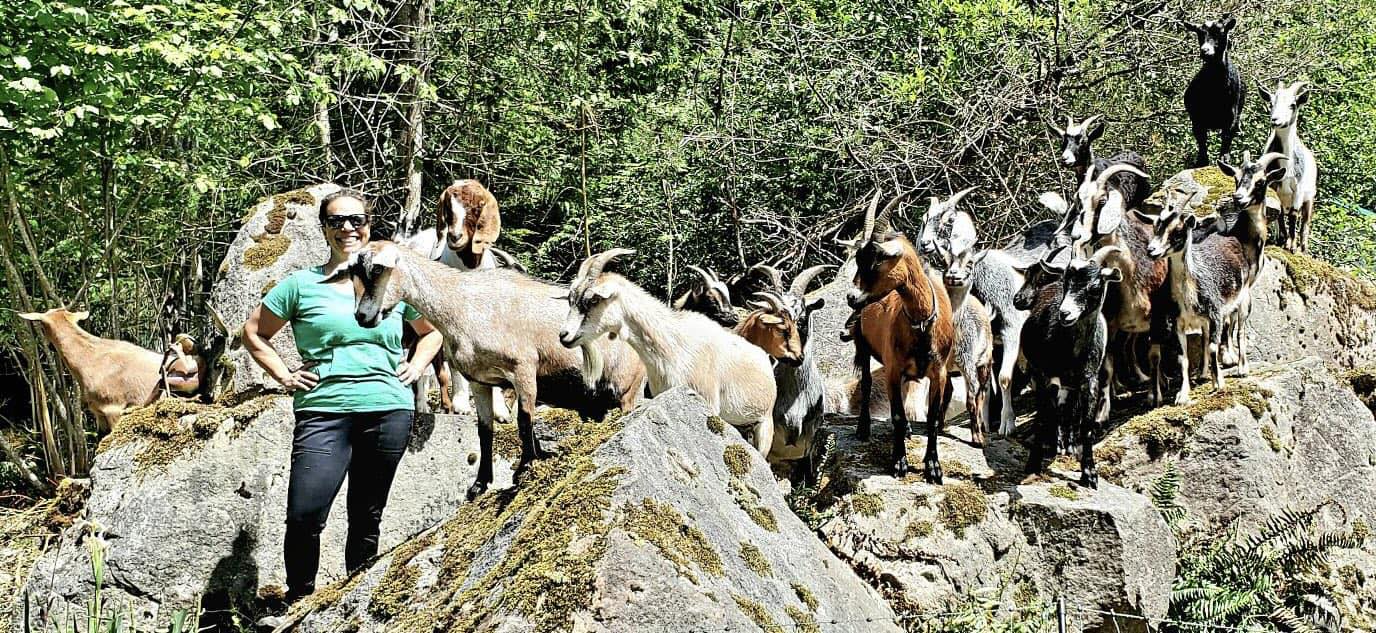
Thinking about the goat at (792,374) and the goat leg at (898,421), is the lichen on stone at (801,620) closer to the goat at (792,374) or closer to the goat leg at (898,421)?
the goat leg at (898,421)

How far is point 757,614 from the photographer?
13.2ft

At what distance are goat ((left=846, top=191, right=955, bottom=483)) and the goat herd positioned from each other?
11 mm

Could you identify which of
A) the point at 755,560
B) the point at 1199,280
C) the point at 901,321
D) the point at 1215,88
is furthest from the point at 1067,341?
the point at 1215,88

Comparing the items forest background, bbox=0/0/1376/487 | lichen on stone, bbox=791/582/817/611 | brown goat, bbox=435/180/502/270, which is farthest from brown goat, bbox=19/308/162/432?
lichen on stone, bbox=791/582/817/611

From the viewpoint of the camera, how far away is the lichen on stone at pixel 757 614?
3.99 metres

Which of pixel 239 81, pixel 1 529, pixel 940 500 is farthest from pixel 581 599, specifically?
pixel 1 529

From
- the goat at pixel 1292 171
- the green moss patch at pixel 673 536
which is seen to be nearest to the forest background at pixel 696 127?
the goat at pixel 1292 171

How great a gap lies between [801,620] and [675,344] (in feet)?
6.25

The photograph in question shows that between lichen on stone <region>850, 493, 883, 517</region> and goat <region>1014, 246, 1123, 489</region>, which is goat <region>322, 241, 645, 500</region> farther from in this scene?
goat <region>1014, 246, 1123, 489</region>

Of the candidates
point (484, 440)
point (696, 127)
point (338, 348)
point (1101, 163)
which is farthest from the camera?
point (696, 127)

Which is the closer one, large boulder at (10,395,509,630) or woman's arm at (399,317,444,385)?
woman's arm at (399,317,444,385)

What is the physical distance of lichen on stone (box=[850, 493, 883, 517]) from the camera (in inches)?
259

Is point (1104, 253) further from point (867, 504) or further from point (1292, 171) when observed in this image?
point (1292, 171)

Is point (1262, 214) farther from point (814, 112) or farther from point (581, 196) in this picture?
point (581, 196)
